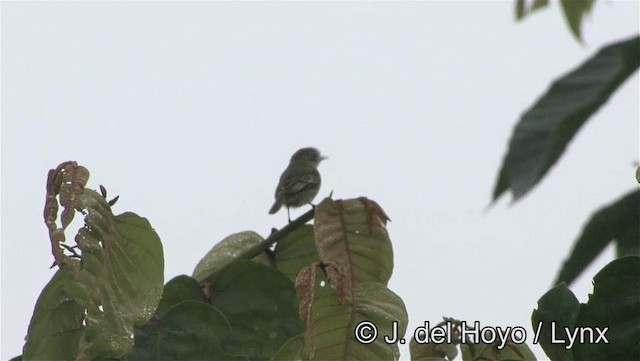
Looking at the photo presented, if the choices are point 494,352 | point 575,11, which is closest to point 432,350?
point 494,352

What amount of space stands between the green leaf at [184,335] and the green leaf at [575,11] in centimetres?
85

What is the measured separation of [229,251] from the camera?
7.57ft

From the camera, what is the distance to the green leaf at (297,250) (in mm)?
2197

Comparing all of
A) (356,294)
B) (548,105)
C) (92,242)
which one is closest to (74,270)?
(92,242)

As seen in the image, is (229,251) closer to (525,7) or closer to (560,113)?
(525,7)

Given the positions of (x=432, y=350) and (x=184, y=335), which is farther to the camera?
(x=432, y=350)

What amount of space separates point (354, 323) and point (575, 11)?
0.69m

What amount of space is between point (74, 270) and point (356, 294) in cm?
54

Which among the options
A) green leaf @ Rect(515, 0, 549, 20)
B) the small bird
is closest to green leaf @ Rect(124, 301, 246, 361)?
green leaf @ Rect(515, 0, 549, 20)

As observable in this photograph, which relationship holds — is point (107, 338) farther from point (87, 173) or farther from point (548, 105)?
point (548, 105)

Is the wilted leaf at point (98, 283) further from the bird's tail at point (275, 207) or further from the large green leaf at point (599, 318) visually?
the bird's tail at point (275, 207)

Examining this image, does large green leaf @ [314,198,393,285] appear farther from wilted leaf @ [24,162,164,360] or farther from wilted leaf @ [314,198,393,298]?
wilted leaf @ [24,162,164,360]

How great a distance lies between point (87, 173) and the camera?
5.00ft

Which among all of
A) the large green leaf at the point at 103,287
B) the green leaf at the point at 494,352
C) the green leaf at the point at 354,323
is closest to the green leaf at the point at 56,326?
the large green leaf at the point at 103,287
